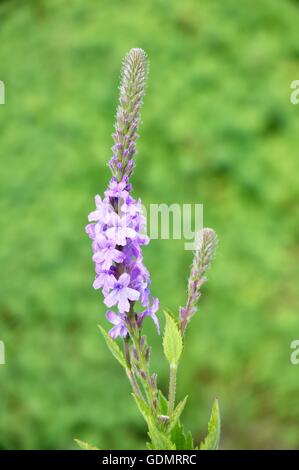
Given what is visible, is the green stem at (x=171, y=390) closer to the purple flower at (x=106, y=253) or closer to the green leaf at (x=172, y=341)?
the green leaf at (x=172, y=341)

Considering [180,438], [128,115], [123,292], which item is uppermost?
[128,115]

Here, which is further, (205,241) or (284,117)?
(284,117)

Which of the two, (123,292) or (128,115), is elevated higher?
(128,115)

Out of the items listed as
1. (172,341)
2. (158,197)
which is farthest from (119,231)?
(158,197)

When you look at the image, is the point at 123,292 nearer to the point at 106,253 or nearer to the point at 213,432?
the point at 106,253

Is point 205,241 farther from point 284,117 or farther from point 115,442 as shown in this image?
point 284,117

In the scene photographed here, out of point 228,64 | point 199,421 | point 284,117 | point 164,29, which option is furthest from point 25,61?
point 199,421

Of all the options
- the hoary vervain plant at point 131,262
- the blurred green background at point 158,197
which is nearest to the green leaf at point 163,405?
the hoary vervain plant at point 131,262
